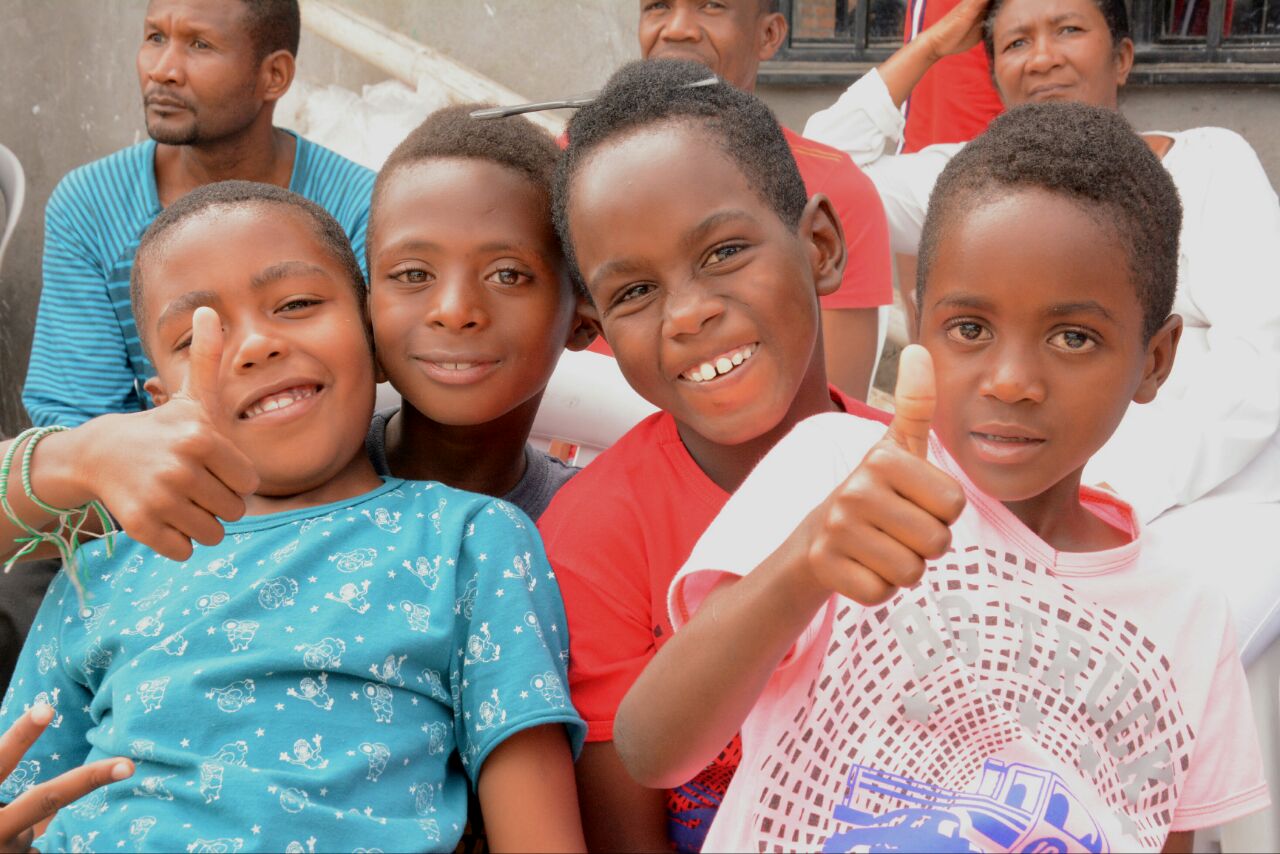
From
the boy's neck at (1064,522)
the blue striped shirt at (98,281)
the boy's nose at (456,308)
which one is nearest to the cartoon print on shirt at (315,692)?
the boy's nose at (456,308)

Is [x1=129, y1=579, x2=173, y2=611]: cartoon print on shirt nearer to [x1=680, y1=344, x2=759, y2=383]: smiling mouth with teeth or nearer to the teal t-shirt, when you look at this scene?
the teal t-shirt

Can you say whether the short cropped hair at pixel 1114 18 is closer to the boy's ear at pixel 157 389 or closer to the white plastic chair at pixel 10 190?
the boy's ear at pixel 157 389

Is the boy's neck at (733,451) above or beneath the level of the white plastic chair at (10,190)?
above

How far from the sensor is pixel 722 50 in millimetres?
3217

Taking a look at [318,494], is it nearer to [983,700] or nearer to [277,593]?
[277,593]

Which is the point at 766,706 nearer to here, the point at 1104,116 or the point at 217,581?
the point at 217,581

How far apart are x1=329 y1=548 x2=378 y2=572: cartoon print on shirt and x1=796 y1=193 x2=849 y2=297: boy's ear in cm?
68

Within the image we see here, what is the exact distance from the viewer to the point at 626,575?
171cm

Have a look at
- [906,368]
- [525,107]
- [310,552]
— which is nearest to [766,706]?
[906,368]

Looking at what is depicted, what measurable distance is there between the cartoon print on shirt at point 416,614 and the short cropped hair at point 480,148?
62 cm

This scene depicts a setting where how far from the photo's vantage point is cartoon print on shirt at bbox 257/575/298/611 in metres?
1.66

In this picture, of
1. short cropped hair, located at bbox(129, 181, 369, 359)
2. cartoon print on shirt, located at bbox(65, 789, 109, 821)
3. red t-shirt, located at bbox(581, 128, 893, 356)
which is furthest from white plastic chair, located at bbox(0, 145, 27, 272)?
cartoon print on shirt, located at bbox(65, 789, 109, 821)

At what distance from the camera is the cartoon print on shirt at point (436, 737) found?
162cm

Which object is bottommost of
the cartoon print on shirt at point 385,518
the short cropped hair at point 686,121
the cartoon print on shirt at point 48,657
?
the cartoon print on shirt at point 48,657
